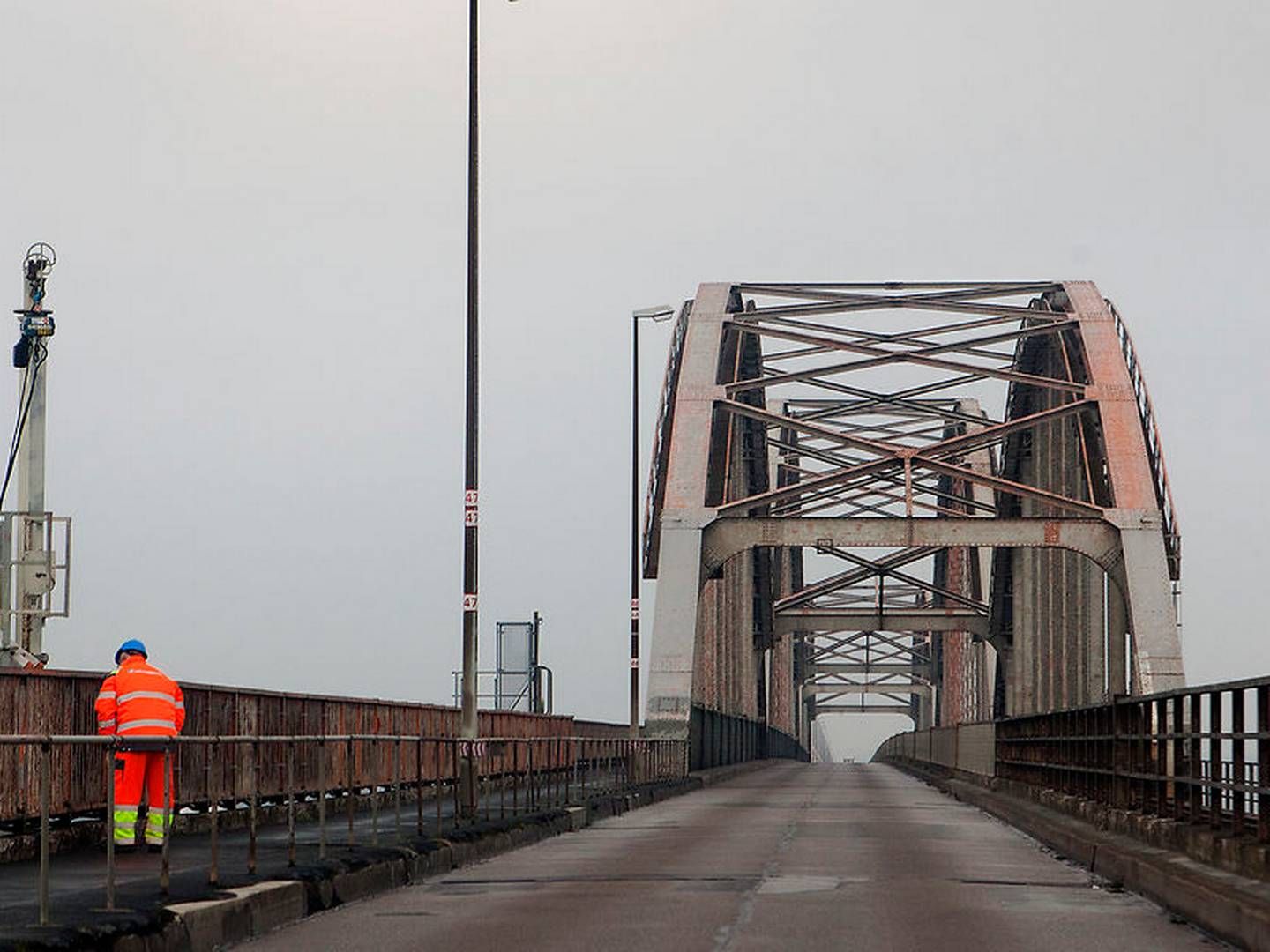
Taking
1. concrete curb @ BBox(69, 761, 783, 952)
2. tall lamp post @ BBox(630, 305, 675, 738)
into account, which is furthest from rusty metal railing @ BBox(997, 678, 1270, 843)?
tall lamp post @ BBox(630, 305, 675, 738)

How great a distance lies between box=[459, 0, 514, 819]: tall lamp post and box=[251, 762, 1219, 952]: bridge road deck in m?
1.35

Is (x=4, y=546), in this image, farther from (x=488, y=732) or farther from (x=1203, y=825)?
(x=1203, y=825)

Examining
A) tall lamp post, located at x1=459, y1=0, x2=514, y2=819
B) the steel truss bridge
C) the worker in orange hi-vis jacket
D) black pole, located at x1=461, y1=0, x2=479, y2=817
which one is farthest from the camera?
the steel truss bridge

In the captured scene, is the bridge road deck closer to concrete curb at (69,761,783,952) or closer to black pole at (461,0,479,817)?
concrete curb at (69,761,783,952)

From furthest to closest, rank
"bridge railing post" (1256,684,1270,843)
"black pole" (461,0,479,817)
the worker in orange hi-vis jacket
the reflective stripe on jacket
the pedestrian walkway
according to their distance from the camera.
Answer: "black pole" (461,0,479,817) → the reflective stripe on jacket → the worker in orange hi-vis jacket → "bridge railing post" (1256,684,1270,843) → the pedestrian walkway

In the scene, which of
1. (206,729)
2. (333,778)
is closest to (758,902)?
(206,729)

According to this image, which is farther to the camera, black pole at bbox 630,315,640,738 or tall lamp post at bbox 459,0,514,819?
black pole at bbox 630,315,640,738

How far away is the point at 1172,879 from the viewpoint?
52.0 ft

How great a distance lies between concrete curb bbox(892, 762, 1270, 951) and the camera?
13.3 metres

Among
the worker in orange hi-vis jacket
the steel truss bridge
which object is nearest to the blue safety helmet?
the worker in orange hi-vis jacket

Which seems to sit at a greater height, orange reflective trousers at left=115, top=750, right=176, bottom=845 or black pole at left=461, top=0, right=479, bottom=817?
black pole at left=461, top=0, right=479, bottom=817

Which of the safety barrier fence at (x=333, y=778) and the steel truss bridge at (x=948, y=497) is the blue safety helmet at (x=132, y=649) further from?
the steel truss bridge at (x=948, y=497)

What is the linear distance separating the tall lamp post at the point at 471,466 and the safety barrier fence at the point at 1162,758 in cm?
695

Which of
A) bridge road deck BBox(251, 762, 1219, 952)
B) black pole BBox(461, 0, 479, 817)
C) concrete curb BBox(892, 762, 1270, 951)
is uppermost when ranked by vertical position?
black pole BBox(461, 0, 479, 817)
